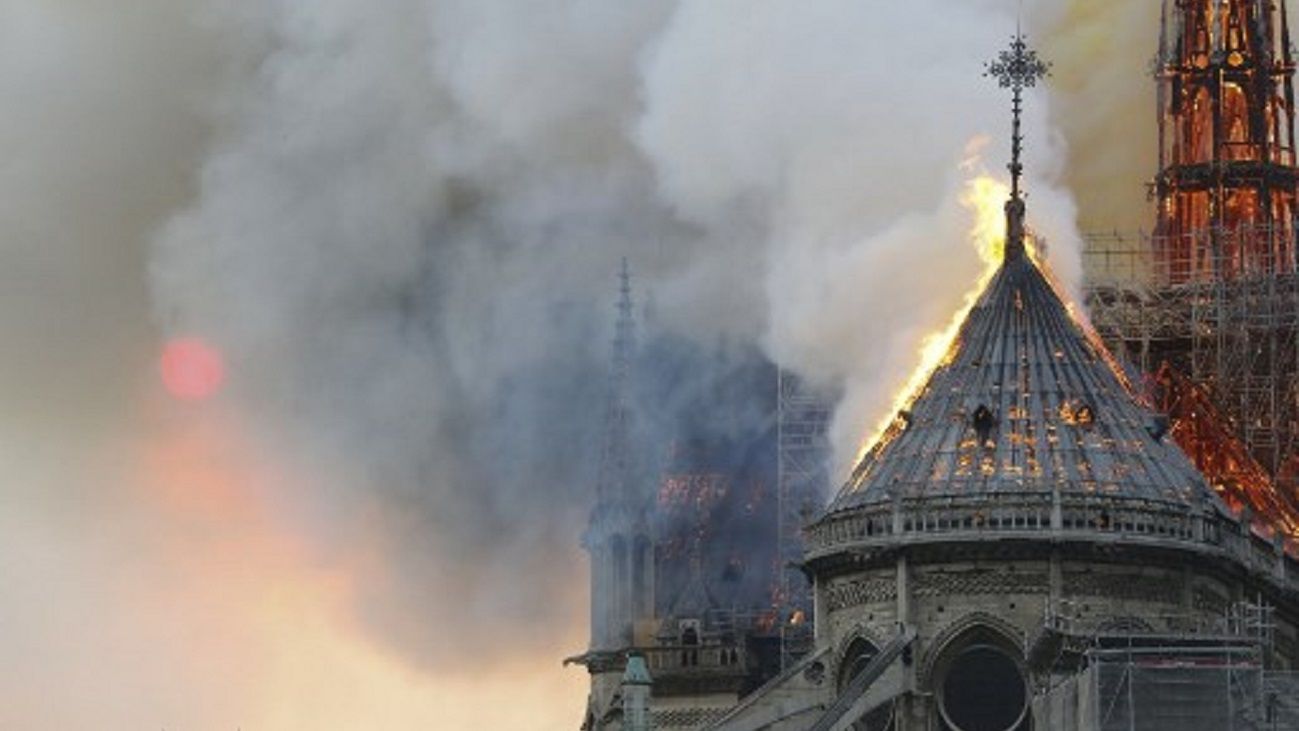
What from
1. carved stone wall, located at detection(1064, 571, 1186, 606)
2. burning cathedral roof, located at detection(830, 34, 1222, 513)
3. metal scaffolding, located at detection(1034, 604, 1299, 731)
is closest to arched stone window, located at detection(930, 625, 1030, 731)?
carved stone wall, located at detection(1064, 571, 1186, 606)

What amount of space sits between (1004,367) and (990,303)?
237 centimetres

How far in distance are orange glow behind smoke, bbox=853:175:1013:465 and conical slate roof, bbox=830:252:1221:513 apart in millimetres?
540

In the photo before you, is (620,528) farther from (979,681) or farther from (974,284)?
(979,681)

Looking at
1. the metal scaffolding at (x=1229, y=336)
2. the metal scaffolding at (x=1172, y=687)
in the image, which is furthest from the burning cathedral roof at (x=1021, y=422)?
the metal scaffolding at (x=1229, y=336)

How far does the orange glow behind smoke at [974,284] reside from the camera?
12056 centimetres

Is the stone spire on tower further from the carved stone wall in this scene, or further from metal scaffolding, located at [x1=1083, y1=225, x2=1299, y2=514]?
the carved stone wall

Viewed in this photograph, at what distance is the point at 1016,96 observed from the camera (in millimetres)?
122938

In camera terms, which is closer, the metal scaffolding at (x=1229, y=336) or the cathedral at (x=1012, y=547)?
the cathedral at (x=1012, y=547)

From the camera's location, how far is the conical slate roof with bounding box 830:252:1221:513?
11575 cm

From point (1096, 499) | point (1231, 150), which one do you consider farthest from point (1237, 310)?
point (1096, 499)

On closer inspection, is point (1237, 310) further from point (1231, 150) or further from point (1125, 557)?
point (1125, 557)

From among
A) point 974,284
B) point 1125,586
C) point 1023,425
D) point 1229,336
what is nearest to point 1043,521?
point 1125,586

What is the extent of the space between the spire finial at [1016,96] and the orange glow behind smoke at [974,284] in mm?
987

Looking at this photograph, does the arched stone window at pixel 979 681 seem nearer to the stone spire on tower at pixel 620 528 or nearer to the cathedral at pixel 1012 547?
the cathedral at pixel 1012 547
